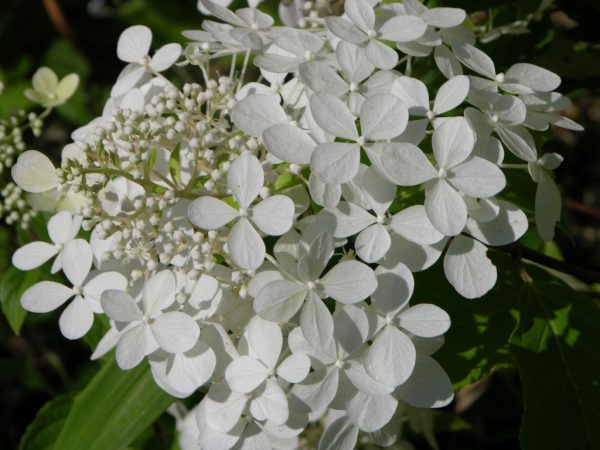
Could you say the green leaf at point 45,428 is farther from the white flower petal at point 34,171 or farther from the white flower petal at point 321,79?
the white flower petal at point 321,79

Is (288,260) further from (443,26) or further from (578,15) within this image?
(578,15)

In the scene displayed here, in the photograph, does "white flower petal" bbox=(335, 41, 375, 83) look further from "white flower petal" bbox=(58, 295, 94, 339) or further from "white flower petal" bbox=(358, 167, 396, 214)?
"white flower petal" bbox=(58, 295, 94, 339)

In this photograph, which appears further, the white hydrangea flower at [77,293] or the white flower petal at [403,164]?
the white hydrangea flower at [77,293]

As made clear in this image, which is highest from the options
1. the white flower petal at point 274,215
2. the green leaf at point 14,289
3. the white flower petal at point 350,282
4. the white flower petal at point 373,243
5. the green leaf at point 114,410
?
the white flower petal at point 274,215

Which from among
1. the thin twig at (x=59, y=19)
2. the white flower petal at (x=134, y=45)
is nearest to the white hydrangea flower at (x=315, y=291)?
the white flower petal at (x=134, y=45)

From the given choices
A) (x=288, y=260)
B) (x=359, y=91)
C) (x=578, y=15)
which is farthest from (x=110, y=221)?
(x=578, y=15)

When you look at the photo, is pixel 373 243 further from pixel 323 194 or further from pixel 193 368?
pixel 193 368
